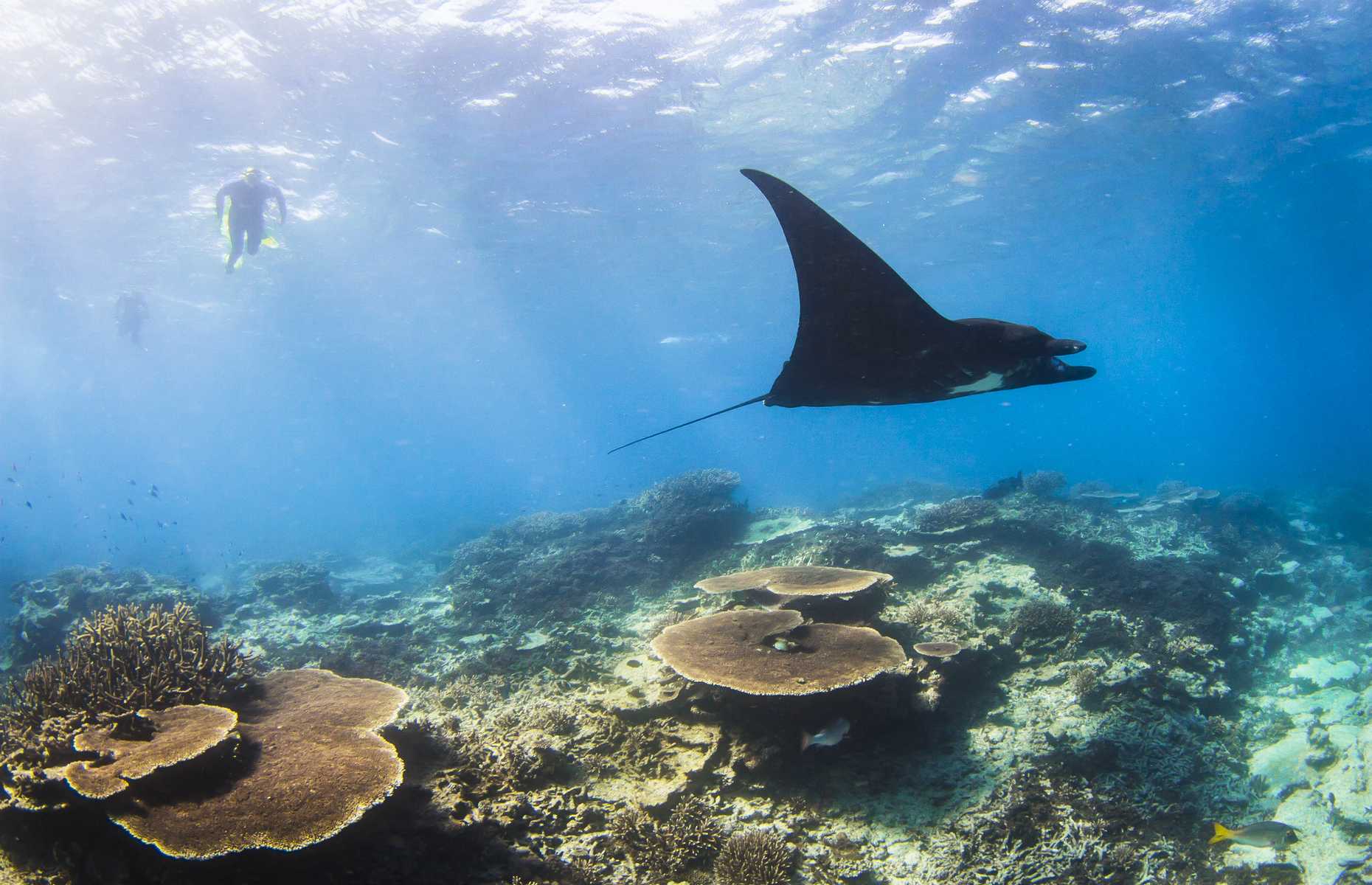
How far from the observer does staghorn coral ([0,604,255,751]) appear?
3.72 metres

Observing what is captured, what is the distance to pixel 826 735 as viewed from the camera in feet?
15.1

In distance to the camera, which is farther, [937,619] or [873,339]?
[937,619]

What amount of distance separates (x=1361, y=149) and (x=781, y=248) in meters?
21.7

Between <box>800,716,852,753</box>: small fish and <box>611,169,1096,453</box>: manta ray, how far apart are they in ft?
8.50

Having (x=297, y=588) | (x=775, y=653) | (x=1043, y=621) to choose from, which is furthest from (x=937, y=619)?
(x=297, y=588)

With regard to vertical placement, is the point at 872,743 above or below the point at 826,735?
below

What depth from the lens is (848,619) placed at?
6430mm

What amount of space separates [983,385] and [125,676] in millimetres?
6540

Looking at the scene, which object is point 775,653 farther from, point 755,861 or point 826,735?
point 755,861

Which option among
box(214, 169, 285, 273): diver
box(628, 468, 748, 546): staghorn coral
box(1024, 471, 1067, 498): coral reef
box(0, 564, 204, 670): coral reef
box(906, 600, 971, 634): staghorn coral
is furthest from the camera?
box(1024, 471, 1067, 498): coral reef

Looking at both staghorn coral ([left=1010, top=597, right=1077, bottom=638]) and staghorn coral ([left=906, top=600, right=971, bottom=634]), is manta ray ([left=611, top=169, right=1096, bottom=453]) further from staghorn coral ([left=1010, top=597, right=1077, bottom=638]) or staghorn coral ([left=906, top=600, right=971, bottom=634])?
staghorn coral ([left=1010, top=597, right=1077, bottom=638])

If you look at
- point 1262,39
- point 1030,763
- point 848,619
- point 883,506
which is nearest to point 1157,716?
point 1030,763

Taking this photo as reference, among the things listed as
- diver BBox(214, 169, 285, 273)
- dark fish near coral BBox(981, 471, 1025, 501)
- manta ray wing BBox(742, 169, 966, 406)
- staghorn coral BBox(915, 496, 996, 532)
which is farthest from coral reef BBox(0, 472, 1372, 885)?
diver BBox(214, 169, 285, 273)

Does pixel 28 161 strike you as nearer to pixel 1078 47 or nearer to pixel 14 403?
pixel 1078 47
